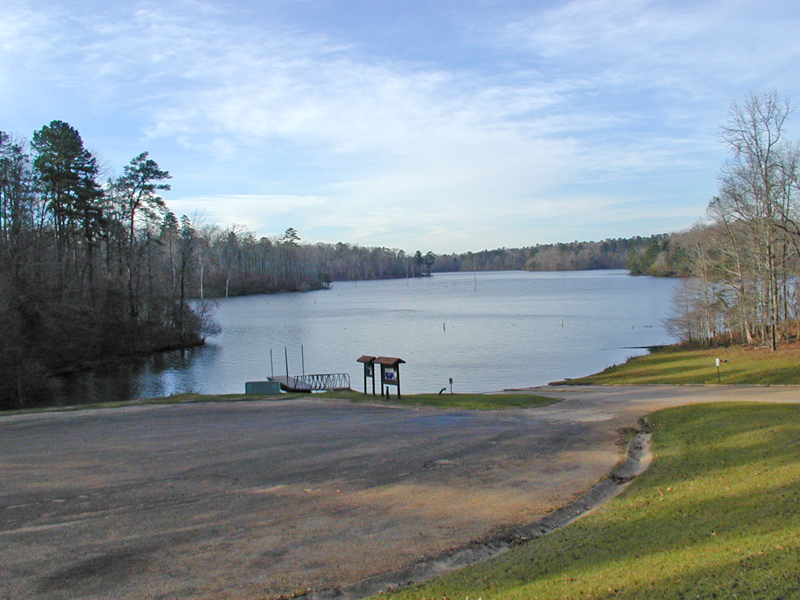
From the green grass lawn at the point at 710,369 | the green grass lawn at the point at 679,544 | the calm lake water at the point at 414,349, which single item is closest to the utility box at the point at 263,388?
the calm lake water at the point at 414,349

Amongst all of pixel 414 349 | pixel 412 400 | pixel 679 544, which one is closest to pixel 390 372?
pixel 412 400

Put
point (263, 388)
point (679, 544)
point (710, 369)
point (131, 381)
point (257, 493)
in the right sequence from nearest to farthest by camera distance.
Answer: point (679, 544) → point (257, 493) → point (263, 388) → point (710, 369) → point (131, 381)

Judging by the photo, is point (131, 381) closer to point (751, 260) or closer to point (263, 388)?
point (263, 388)

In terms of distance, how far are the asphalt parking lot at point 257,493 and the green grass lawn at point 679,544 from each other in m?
1.04

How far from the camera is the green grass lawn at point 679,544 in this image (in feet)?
17.5

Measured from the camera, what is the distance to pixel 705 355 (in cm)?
3497

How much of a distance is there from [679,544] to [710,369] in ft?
84.7

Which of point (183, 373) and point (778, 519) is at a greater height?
point (778, 519)

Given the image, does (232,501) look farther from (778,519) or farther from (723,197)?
(723,197)

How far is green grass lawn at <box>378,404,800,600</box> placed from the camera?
5.32 m

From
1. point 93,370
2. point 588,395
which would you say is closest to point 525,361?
point 588,395

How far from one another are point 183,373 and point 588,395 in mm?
Result: 27492

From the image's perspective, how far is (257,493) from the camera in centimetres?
945

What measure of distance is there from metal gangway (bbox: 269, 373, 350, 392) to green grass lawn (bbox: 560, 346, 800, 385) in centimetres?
1226
